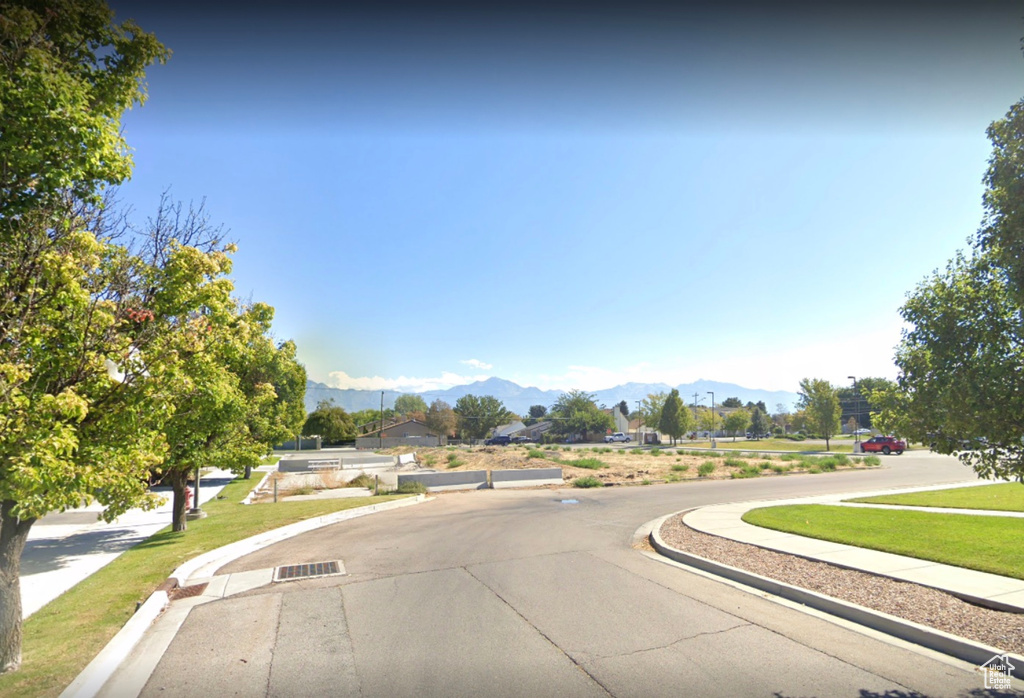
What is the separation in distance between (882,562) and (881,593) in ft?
6.52

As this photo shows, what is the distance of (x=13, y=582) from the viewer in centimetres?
616

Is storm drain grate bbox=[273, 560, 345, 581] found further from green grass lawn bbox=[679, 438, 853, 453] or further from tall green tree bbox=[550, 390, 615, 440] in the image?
tall green tree bbox=[550, 390, 615, 440]

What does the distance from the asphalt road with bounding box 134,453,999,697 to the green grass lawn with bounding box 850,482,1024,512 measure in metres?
11.1

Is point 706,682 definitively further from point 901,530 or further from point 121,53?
point 901,530

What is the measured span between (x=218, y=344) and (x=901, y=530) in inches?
554

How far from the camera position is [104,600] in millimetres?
8164

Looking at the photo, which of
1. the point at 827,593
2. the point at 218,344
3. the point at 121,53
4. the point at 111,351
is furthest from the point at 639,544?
the point at 121,53

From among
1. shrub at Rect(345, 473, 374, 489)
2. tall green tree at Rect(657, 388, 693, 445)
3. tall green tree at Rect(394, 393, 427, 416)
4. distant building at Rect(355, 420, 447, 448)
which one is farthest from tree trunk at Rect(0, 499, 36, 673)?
tall green tree at Rect(394, 393, 427, 416)

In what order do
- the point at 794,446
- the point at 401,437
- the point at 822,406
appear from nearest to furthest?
1. the point at 822,406
2. the point at 794,446
3. the point at 401,437

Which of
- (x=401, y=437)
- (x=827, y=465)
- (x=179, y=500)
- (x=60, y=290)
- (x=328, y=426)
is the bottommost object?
(x=827, y=465)

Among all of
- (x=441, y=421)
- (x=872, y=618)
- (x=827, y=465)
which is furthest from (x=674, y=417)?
(x=872, y=618)

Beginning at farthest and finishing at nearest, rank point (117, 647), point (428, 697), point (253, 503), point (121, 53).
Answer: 1. point (253, 503)
2. point (117, 647)
3. point (121, 53)
4. point (428, 697)
